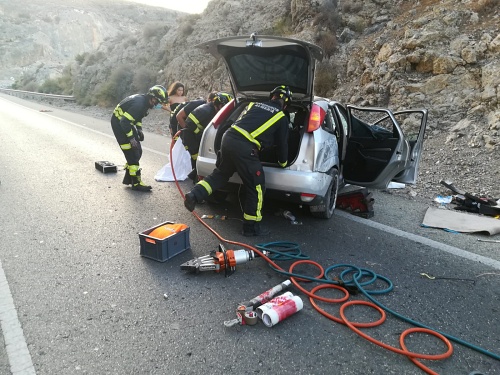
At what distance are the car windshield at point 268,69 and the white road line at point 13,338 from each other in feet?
11.7

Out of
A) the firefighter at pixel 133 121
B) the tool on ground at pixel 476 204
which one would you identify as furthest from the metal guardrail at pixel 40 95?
the tool on ground at pixel 476 204

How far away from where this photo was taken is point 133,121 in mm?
5949

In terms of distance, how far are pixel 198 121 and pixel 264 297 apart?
3451 millimetres

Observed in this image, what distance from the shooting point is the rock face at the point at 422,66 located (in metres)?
7.49

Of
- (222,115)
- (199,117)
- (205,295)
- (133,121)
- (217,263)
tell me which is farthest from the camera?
(133,121)

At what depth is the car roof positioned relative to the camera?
4.40m

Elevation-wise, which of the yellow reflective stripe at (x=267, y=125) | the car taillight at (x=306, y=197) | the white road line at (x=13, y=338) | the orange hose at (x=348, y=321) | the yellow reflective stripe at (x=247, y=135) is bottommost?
the white road line at (x=13, y=338)

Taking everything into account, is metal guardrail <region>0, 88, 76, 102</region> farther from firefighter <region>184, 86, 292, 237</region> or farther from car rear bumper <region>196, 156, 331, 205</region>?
car rear bumper <region>196, 156, 331, 205</region>

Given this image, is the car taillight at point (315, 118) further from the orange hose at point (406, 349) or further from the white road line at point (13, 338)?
the white road line at point (13, 338)

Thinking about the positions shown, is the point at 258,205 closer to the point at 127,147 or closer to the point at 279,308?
the point at 279,308

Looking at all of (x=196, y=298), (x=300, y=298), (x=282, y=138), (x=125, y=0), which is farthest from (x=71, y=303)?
(x=125, y=0)

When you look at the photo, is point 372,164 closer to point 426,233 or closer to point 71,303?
point 426,233

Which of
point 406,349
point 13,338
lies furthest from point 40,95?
point 406,349

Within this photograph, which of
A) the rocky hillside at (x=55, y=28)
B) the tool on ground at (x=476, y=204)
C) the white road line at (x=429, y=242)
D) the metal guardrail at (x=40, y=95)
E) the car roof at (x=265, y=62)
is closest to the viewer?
the white road line at (x=429, y=242)
